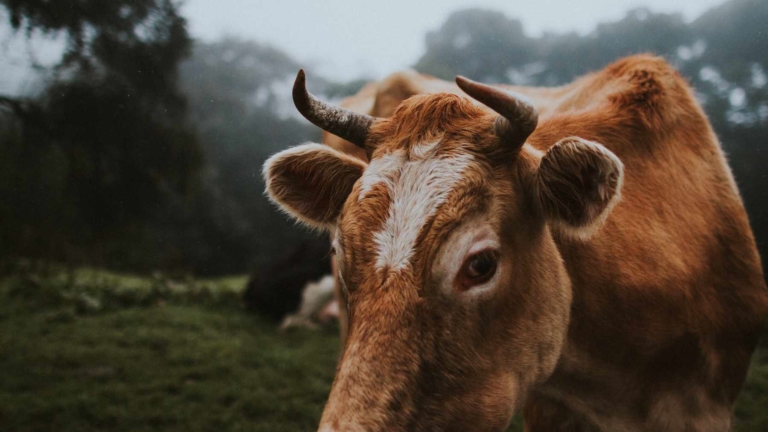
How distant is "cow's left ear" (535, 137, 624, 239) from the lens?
1709mm

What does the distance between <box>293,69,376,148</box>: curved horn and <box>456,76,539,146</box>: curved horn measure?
1.69 ft

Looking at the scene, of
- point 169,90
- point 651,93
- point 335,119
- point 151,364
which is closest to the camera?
point 335,119

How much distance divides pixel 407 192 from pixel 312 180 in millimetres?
706

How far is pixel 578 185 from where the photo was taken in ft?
5.99

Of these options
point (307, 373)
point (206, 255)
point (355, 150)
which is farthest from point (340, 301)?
point (206, 255)

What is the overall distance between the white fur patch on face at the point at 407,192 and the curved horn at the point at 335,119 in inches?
9.7

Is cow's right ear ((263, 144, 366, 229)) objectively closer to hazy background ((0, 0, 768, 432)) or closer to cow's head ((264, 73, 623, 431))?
cow's head ((264, 73, 623, 431))

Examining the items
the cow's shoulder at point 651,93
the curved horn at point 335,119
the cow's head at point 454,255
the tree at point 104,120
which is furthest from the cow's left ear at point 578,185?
the tree at point 104,120

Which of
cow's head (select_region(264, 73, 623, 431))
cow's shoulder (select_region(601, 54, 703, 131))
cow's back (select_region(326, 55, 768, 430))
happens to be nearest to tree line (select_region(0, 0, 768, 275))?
cow's shoulder (select_region(601, 54, 703, 131))

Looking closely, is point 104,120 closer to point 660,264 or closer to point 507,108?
point 507,108

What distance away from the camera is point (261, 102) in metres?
5.20

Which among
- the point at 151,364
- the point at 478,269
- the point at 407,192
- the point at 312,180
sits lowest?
the point at 151,364

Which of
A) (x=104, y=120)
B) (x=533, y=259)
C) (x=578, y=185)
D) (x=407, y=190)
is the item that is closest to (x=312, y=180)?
(x=407, y=190)

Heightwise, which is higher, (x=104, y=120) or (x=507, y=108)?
(x=104, y=120)
